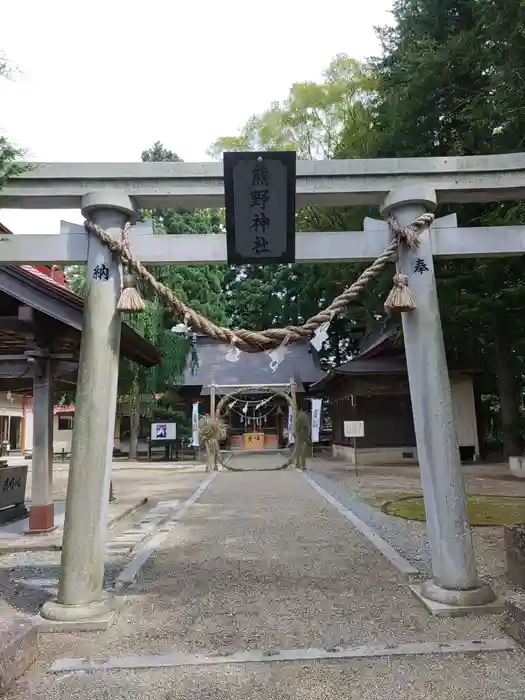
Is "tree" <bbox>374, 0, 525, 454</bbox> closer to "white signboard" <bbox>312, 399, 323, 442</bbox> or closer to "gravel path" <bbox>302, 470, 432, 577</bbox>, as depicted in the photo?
"gravel path" <bbox>302, 470, 432, 577</bbox>

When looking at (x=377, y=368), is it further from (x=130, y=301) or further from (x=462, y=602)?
(x=130, y=301)

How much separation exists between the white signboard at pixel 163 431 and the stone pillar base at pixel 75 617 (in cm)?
1966

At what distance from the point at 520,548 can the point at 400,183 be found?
3.48m

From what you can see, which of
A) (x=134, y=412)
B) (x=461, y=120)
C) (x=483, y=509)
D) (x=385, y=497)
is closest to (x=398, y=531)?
(x=483, y=509)

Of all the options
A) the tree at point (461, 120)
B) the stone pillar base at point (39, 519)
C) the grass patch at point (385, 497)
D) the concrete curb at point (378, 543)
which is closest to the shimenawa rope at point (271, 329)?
the concrete curb at point (378, 543)

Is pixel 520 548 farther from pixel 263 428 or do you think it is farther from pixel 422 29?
pixel 263 428

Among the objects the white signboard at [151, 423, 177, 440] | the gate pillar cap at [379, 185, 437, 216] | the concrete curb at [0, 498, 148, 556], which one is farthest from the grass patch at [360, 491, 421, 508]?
the white signboard at [151, 423, 177, 440]

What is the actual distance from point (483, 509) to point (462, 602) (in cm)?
593

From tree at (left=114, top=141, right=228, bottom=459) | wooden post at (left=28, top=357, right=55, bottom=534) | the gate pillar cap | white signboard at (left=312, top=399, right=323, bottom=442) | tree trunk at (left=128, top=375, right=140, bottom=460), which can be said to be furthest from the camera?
tree trunk at (left=128, top=375, right=140, bottom=460)

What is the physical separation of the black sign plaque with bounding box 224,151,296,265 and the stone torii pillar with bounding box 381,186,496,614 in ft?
3.22

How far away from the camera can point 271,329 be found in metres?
4.81

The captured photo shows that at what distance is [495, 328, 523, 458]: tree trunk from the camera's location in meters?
16.5

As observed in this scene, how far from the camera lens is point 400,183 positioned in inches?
198

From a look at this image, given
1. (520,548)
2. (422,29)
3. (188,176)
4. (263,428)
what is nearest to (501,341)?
(422,29)
